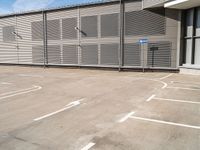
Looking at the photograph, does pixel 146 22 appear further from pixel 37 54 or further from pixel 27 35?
pixel 27 35

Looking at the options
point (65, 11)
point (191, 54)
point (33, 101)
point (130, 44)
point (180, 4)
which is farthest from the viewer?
point (65, 11)

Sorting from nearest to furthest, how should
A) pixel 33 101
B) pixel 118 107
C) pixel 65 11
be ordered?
pixel 118 107
pixel 33 101
pixel 65 11

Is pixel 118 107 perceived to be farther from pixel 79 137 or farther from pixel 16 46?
pixel 16 46

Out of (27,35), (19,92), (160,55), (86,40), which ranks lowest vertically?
(19,92)

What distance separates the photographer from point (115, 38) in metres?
Answer: 20.0

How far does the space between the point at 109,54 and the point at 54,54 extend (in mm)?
6236

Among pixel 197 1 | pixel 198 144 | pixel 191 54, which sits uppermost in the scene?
pixel 197 1

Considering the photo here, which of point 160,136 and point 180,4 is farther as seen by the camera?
point 180,4

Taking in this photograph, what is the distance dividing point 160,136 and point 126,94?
15.4 feet

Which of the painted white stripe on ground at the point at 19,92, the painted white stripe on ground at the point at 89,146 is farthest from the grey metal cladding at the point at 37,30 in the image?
the painted white stripe on ground at the point at 89,146

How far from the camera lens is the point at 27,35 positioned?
81.8ft

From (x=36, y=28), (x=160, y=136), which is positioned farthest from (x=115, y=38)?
(x=160, y=136)

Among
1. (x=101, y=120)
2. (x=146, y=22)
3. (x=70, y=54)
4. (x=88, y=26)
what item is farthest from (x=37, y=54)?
(x=101, y=120)

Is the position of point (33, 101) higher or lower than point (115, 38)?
lower
